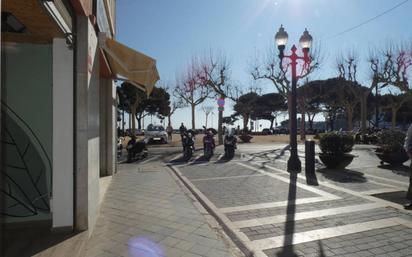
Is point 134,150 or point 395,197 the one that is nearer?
point 395,197

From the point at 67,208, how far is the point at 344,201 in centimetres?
492

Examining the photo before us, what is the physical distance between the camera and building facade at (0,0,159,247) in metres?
4.50

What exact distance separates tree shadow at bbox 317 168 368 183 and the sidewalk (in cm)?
413

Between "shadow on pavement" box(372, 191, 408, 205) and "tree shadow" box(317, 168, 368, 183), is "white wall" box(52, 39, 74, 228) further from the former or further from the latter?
"tree shadow" box(317, 168, 368, 183)

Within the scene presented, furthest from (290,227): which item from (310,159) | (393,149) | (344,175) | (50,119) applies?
(393,149)

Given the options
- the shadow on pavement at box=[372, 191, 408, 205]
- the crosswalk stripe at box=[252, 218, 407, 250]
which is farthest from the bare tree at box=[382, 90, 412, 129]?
the crosswalk stripe at box=[252, 218, 407, 250]

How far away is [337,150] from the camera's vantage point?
11.2 metres

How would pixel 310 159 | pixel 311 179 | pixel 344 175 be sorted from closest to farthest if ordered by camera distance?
pixel 311 179, pixel 344 175, pixel 310 159

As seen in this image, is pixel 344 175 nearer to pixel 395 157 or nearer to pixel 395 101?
pixel 395 157

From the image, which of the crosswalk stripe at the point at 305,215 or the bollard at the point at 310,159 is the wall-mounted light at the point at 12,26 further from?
the bollard at the point at 310,159

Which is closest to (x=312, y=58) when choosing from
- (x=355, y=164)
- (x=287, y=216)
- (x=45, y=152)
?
(x=355, y=164)

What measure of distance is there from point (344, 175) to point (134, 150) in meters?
8.74

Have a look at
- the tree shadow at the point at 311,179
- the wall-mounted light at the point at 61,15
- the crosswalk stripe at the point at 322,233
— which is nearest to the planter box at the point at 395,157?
the tree shadow at the point at 311,179

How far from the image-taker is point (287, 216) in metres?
5.87
